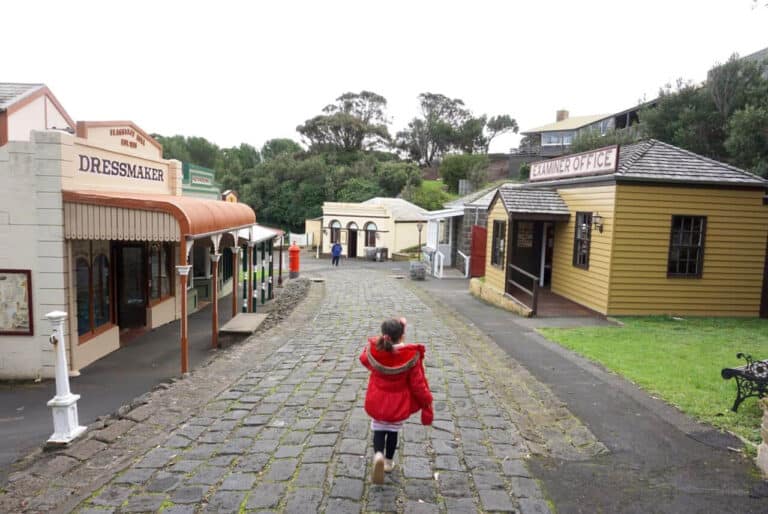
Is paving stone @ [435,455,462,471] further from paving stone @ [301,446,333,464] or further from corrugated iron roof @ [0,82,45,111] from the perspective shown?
corrugated iron roof @ [0,82,45,111]

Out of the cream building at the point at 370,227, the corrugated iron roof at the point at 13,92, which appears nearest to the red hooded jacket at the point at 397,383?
the corrugated iron roof at the point at 13,92

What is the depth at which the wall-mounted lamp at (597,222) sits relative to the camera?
1312 cm

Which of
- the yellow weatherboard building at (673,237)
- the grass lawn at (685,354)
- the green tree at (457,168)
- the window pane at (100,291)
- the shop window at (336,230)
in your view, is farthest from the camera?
the green tree at (457,168)

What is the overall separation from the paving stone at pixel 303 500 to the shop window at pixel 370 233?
3300cm

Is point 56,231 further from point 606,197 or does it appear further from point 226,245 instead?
point 606,197

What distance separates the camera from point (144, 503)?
400 centimetres

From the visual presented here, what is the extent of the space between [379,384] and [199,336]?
31.4 ft

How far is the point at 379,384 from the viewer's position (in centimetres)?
425

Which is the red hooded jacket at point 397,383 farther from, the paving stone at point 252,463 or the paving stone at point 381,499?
the paving stone at point 252,463

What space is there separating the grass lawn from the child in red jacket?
3.76 m

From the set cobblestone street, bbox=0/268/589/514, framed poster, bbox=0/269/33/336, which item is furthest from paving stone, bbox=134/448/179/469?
framed poster, bbox=0/269/33/336

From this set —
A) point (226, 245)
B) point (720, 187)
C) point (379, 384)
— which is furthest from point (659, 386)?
point (226, 245)

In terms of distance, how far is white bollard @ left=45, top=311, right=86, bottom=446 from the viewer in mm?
5480

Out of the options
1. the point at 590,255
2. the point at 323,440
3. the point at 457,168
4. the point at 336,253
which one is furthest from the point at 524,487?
the point at 457,168
